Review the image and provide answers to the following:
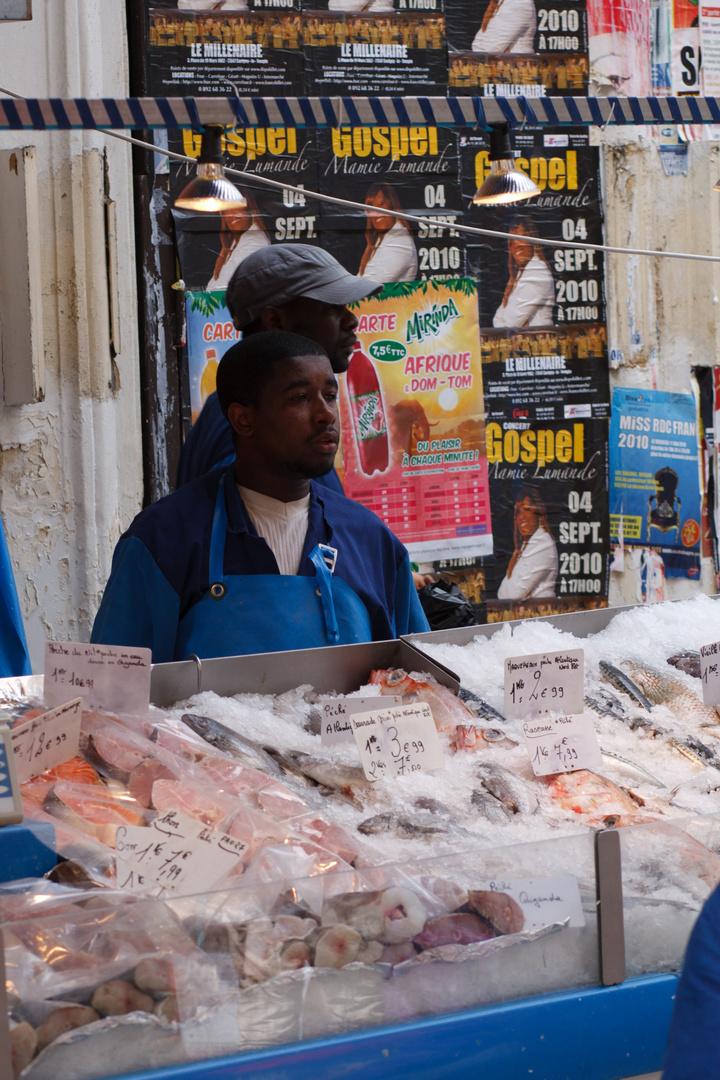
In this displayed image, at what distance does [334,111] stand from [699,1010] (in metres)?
2.06

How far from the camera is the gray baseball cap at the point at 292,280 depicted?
9.16 feet

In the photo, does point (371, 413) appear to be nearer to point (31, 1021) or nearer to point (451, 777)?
point (451, 777)

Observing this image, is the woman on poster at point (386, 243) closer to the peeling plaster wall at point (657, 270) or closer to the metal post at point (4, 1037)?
the peeling plaster wall at point (657, 270)

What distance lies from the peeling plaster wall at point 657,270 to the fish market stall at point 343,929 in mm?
3351

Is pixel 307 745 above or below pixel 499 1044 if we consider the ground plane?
above

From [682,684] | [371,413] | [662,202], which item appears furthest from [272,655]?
[662,202]

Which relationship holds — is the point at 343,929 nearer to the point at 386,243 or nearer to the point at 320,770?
the point at 320,770

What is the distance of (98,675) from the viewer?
5.85 ft

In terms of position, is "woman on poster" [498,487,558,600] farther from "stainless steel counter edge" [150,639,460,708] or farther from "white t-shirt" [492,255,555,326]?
"stainless steel counter edge" [150,639,460,708]

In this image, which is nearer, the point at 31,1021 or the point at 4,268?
the point at 31,1021

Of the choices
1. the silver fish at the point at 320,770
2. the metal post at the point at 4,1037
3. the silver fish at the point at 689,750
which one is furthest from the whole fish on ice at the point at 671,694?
the metal post at the point at 4,1037

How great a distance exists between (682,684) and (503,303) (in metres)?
2.71

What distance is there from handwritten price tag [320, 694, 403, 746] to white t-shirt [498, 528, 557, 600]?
2792mm

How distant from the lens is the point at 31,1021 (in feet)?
3.29
